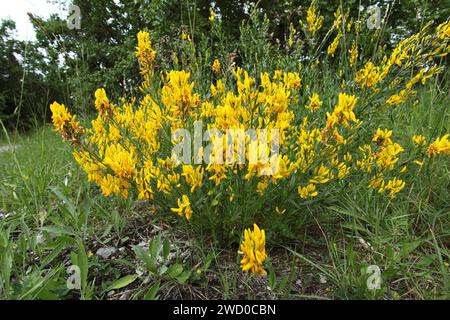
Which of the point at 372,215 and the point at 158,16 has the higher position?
the point at 158,16

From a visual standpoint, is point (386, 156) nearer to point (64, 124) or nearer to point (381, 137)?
point (381, 137)

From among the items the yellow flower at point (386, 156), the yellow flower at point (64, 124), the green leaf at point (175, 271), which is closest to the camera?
the yellow flower at point (64, 124)

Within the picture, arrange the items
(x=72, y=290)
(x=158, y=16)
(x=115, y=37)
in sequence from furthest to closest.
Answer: (x=115, y=37), (x=158, y=16), (x=72, y=290)

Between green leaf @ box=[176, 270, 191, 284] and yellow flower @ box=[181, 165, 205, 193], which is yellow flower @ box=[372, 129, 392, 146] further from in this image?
green leaf @ box=[176, 270, 191, 284]

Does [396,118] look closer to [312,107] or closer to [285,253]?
[312,107]

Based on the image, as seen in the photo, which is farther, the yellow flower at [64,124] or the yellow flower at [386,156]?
the yellow flower at [386,156]

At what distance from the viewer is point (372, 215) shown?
1562mm

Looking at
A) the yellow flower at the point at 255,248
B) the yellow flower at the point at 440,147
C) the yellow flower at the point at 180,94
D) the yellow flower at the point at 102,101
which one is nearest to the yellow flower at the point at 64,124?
the yellow flower at the point at 102,101

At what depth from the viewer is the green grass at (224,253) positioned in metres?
1.19

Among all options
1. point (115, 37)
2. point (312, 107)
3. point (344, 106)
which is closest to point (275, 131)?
point (344, 106)

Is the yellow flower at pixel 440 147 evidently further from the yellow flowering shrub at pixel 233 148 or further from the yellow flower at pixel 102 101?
the yellow flower at pixel 102 101

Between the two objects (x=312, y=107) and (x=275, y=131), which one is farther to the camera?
(x=312, y=107)

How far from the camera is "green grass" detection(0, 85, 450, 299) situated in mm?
1189
